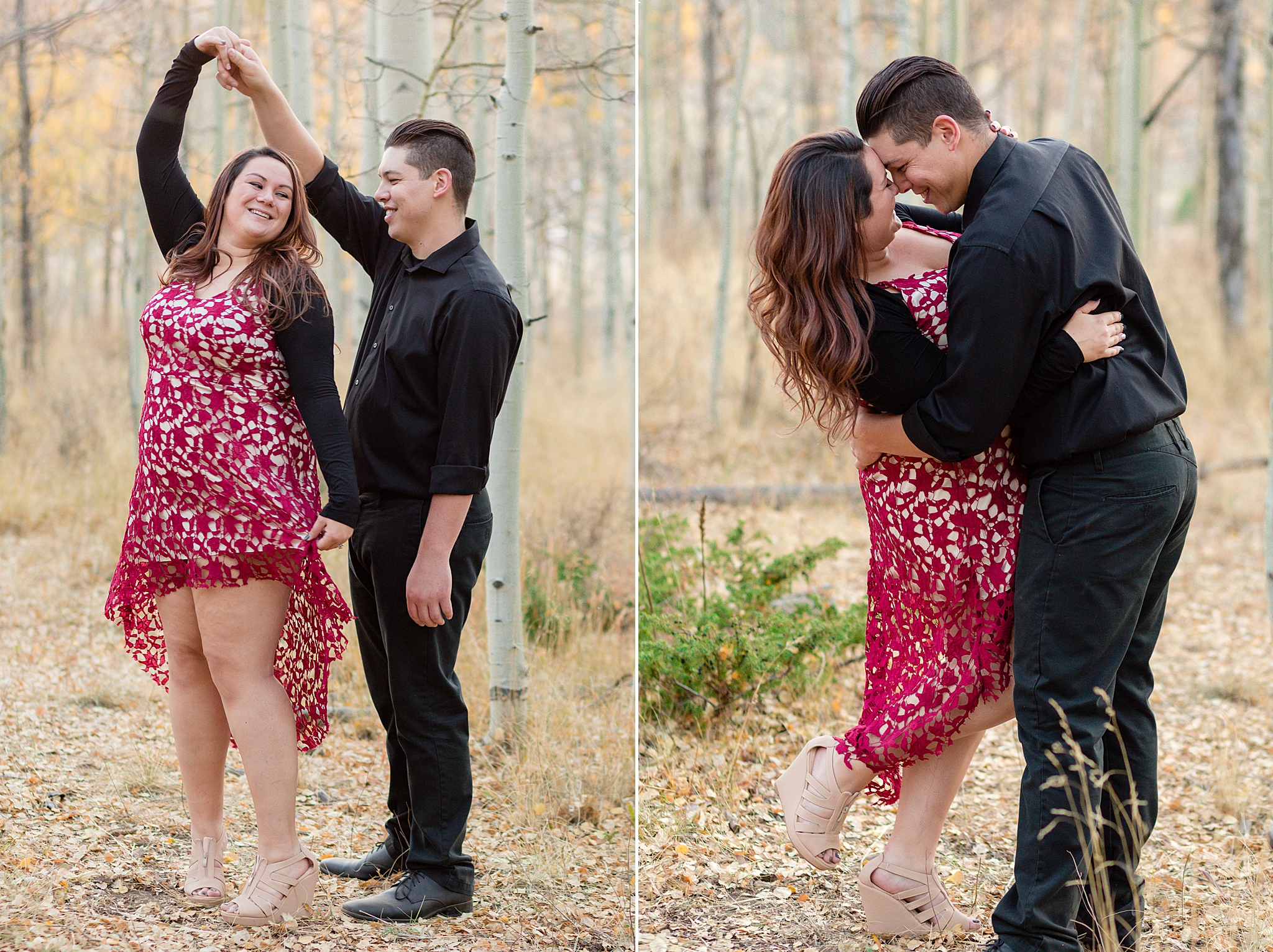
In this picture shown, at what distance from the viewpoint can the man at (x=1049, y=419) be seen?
7.53 feet

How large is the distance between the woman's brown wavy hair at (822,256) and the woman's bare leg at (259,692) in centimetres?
138

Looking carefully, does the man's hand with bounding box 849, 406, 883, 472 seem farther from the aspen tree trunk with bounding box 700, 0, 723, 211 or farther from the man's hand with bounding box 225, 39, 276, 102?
the aspen tree trunk with bounding box 700, 0, 723, 211

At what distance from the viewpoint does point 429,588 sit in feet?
9.05

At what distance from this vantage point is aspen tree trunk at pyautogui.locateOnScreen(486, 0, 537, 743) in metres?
3.76

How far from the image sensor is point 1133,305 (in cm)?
240

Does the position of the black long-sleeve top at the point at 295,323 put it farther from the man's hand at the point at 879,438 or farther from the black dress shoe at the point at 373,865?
the man's hand at the point at 879,438

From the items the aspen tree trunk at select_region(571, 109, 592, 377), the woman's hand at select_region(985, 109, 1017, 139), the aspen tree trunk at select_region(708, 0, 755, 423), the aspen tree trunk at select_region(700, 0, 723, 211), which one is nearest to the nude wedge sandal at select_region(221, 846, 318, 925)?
the woman's hand at select_region(985, 109, 1017, 139)

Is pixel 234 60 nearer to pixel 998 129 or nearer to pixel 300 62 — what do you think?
Result: pixel 998 129

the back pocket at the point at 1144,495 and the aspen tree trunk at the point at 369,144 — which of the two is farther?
the aspen tree trunk at the point at 369,144

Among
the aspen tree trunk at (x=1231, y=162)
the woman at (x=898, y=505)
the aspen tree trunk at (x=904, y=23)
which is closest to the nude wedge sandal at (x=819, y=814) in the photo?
the woman at (x=898, y=505)

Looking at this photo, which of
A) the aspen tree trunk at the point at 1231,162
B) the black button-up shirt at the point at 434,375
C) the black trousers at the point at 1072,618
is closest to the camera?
the black trousers at the point at 1072,618

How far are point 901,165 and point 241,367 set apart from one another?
5.19 feet

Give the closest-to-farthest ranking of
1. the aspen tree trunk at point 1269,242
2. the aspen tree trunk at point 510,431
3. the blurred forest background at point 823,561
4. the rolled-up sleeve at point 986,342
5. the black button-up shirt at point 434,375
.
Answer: the rolled-up sleeve at point 986,342 < the black button-up shirt at point 434,375 < the blurred forest background at point 823,561 < the aspen tree trunk at point 1269,242 < the aspen tree trunk at point 510,431

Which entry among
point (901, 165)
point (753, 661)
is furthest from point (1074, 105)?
point (901, 165)
